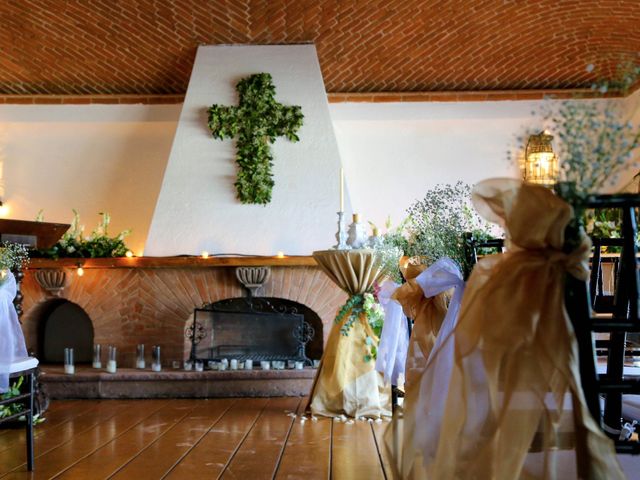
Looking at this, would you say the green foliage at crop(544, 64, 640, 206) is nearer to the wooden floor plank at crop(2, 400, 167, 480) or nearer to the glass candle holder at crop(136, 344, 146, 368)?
the wooden floor plank at crop(2, 400, 167, 480)

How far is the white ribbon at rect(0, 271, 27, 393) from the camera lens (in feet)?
10.9

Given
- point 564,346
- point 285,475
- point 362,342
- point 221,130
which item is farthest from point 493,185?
point 221,130

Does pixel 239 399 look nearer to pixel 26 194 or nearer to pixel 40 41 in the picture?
pixel 26 194

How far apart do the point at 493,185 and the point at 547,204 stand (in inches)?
6.4

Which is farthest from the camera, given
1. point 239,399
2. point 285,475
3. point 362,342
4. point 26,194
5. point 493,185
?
point 26,194

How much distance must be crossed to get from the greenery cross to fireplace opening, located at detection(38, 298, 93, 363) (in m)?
2.09

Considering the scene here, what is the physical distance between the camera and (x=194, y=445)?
158 inches

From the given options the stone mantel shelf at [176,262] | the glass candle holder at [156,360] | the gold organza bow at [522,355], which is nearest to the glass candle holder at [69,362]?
the glass candle holder at [156,360]

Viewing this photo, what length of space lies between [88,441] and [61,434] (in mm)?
336

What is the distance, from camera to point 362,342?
484cm

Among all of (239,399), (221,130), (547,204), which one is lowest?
(239,399)

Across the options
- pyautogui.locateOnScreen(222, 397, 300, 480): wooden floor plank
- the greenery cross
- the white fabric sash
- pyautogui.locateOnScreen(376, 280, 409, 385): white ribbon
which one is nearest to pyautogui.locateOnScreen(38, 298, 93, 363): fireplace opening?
the greenery cross

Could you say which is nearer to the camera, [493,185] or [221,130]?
[493,185]

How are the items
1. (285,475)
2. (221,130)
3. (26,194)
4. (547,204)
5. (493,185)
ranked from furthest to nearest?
(26,194) → (221,130) → (285,475) → (493,185) → (547,204)
